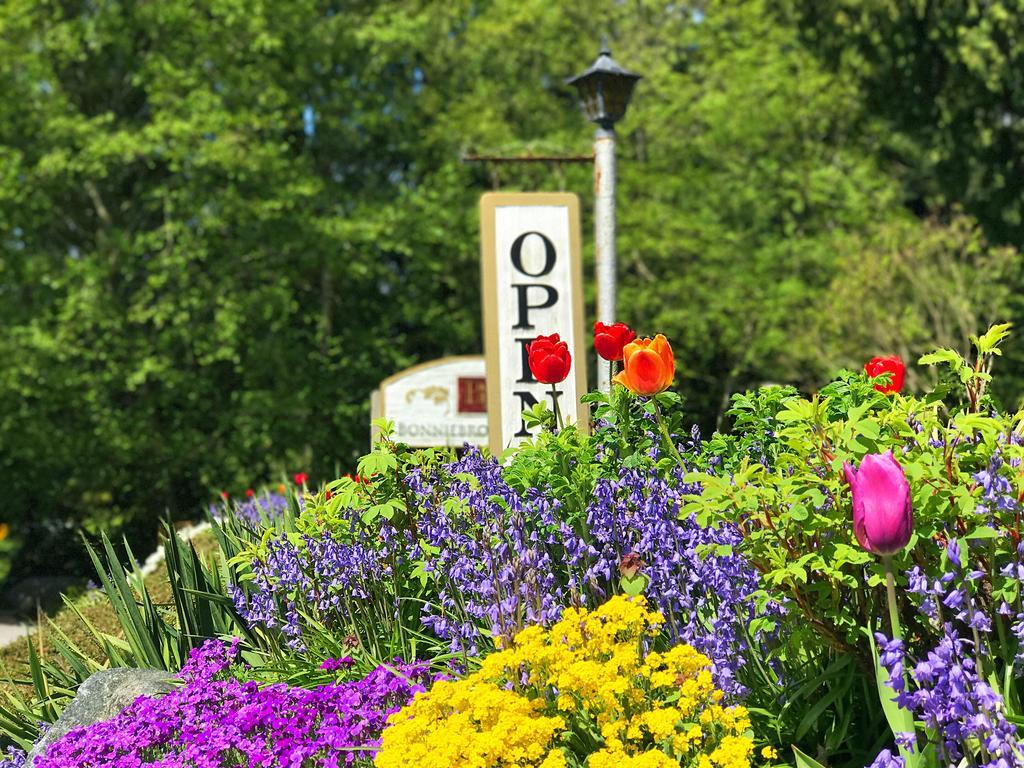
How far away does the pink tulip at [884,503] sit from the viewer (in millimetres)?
2537

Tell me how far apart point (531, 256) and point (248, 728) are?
3.41 meters

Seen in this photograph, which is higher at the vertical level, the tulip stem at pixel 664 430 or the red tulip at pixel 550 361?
the red tulip at pixel 550 361

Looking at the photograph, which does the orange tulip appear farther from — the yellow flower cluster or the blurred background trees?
the blurred background trees

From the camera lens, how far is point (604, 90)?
701cm

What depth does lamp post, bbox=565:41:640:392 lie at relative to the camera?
6867 millimetres

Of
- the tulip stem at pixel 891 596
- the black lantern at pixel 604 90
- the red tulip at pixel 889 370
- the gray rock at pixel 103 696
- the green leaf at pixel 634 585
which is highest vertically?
the black lantern at pixel 604 90

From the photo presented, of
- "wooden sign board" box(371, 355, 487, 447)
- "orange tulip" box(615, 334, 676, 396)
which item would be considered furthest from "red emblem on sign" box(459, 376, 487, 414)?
"orange tulip" box(615, 334, 676, 396)

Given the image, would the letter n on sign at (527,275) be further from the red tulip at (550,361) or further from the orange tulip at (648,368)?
the orange tulip at (648,368)

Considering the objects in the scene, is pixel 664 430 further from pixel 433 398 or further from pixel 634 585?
pixel 433 398

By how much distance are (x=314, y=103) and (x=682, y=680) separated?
18.2 m

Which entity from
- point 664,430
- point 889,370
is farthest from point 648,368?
point 889,370

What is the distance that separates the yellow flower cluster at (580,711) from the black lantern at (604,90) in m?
4.46

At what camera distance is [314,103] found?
20.0 m

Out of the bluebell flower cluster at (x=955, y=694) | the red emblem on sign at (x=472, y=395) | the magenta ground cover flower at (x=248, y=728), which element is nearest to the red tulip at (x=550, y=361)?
the magenta ground cover flower at (x=248, y=728)
